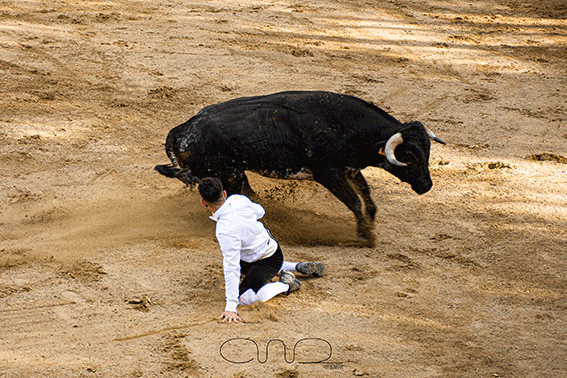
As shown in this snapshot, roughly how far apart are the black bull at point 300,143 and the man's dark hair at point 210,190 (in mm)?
1514

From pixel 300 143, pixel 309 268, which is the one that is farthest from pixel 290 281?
pixel 300 143

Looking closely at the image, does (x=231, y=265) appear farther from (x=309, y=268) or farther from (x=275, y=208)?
(x=275, y=208)

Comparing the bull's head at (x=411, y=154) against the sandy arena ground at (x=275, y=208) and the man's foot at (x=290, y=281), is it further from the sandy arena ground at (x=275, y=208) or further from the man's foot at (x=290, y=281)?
the man's foot at (x=290, y=281)

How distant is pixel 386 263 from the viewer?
5.87m

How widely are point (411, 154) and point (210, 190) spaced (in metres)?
2.54

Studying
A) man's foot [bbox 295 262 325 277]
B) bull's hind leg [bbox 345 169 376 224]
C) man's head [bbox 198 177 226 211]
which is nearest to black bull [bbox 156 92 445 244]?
bull's hind leg [bbox 345 169 376 224]

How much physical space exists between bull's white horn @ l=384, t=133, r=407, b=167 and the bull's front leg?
0.57 m

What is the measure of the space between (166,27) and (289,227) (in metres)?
7.29

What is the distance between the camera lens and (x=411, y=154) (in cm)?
616

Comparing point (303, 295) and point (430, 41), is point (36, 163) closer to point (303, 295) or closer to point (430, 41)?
point (303, 295)

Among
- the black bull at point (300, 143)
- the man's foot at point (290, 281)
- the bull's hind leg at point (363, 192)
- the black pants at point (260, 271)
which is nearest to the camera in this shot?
the black pants at point (260, 271)

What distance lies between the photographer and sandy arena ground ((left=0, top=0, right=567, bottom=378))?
4.51 metres

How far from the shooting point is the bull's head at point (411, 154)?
602 centimetres

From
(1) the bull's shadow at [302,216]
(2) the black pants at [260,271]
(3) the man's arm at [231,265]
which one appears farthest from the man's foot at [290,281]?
(1) the bull's shadow at [302,216]
